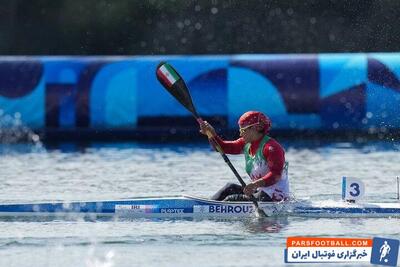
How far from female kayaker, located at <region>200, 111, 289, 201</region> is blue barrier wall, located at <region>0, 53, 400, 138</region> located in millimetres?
10339

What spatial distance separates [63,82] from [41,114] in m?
0.85

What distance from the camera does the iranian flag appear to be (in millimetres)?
16000

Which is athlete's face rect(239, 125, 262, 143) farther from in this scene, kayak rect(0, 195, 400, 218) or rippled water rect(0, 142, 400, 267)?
rippled water rect(0, 142, 400, 267)

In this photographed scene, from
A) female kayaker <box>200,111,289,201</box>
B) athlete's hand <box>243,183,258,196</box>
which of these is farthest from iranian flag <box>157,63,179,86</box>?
athlete's hand <box>243,183,258,196</box>

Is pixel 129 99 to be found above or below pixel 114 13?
below

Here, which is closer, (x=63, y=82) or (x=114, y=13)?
(x=63, y=82)

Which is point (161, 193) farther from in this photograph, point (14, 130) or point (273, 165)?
point (14, 130)

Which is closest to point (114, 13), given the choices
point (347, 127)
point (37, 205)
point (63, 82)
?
point (63, 82)

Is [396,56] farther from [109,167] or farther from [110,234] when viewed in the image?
[110,234]

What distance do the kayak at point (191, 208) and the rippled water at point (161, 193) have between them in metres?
0.19

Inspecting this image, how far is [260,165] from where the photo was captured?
14625mm

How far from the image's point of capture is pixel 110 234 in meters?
13.3

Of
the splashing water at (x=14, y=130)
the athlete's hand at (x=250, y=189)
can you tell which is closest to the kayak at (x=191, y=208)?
the athlete's hand at (x=250, y=189)

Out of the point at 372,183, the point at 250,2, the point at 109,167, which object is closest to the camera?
the point at 372,183
